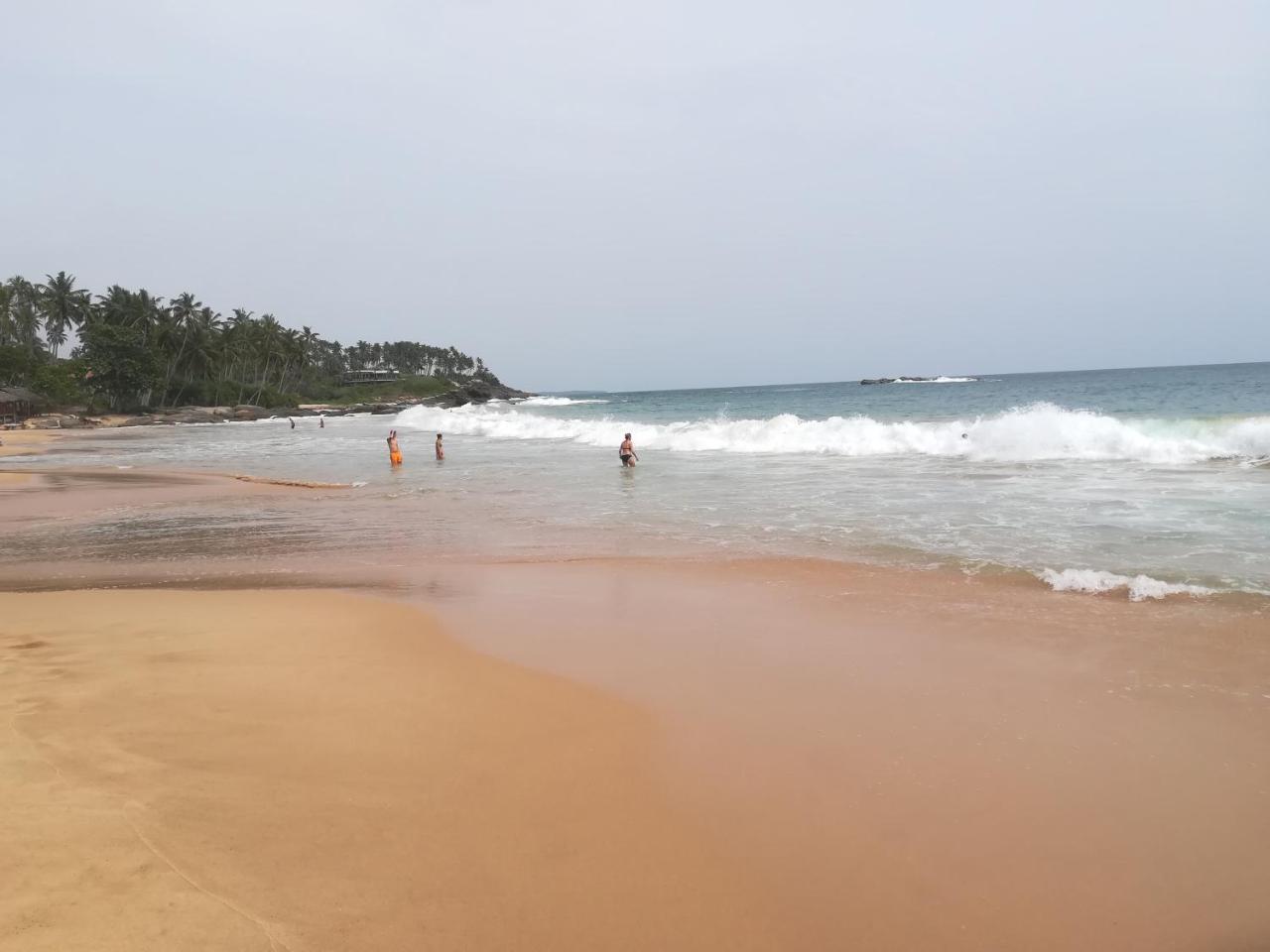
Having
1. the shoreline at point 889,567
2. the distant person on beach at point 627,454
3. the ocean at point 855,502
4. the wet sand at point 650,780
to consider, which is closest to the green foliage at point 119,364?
the ocean at point 855,502

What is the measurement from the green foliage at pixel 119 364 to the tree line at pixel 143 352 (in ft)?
0.27

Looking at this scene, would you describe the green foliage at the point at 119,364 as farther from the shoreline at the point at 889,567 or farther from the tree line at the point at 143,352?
the shoreline at the point at 889,567

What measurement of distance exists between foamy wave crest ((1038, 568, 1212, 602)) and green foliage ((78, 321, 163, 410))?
80.7 m

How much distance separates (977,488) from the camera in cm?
1416

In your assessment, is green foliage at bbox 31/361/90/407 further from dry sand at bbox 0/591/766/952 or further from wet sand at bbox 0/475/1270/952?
dry sand at bbox 0/591/766/952

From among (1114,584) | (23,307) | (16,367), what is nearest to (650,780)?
(1114,584)

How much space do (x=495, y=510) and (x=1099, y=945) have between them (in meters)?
11.9

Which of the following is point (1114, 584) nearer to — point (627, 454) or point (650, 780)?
point (650, 780)

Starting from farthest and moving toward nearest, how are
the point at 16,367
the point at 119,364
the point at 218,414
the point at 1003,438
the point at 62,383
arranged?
the point at 218,414 < the point at 119,364 < the point at 62,383 < the point at 16,367 < the point at 1003,438

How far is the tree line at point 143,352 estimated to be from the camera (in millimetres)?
68250

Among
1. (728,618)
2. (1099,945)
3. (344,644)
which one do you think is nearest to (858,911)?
(1099,945)

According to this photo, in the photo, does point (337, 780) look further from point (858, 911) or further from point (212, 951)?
point (858, 911)

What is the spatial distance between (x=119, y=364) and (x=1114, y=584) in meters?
81.4

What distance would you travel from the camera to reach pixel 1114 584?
6996mm
